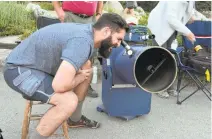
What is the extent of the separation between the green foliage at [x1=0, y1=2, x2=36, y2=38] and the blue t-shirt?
14.5 ft

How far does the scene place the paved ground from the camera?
364 cm

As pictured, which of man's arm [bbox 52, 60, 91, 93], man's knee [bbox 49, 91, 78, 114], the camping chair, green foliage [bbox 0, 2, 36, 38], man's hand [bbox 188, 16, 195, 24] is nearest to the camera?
man's arm [bbox 52, 60, 91, 93]

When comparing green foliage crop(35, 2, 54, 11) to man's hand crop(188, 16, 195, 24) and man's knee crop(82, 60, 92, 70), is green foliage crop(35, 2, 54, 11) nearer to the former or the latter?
man's hand crop(188, 16, 195, 24)

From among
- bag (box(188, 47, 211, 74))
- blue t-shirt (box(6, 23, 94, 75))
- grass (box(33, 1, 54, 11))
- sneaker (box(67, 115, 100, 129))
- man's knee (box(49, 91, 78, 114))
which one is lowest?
grass (box(33, 1, 54, 11))

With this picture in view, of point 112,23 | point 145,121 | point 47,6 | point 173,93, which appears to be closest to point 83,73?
point 112,23

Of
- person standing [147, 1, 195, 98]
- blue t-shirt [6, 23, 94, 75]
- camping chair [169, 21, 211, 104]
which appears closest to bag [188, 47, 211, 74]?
camping chair [169, 21, 211, 104]

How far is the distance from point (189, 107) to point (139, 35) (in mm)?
1223

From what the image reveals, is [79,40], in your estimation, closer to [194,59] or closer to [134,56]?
[134,56]

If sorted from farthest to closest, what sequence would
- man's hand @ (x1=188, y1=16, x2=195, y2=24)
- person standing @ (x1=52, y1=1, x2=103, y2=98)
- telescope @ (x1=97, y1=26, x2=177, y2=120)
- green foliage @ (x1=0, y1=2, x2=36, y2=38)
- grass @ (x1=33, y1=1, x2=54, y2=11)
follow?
grass @ (x1=33, y1=1, x2=54, y2=11)
green foliage @ (x1=0, y1=2, x2=36, y2=38)
man's hand @ (x1=188, y1=16, x2=195, y2=24)
person standing @ (x1=52, y1=1, x2=103, y2=98)
telescope @ (x1=97, y1=26, x2=177, y2=120)

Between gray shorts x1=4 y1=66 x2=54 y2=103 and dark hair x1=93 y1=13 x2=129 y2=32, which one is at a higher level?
dark hair x1=93 y1=13 x2=129 y2=32

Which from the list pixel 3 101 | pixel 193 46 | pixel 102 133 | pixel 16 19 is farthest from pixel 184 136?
pixel 16 19

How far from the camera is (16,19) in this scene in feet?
25.2

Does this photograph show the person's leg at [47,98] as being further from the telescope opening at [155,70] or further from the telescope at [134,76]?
the telescope opening at [155,70]

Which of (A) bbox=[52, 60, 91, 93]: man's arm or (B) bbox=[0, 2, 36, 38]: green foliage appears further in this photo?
(B) bbox=[0, 2, 36, 38]: green foliage
